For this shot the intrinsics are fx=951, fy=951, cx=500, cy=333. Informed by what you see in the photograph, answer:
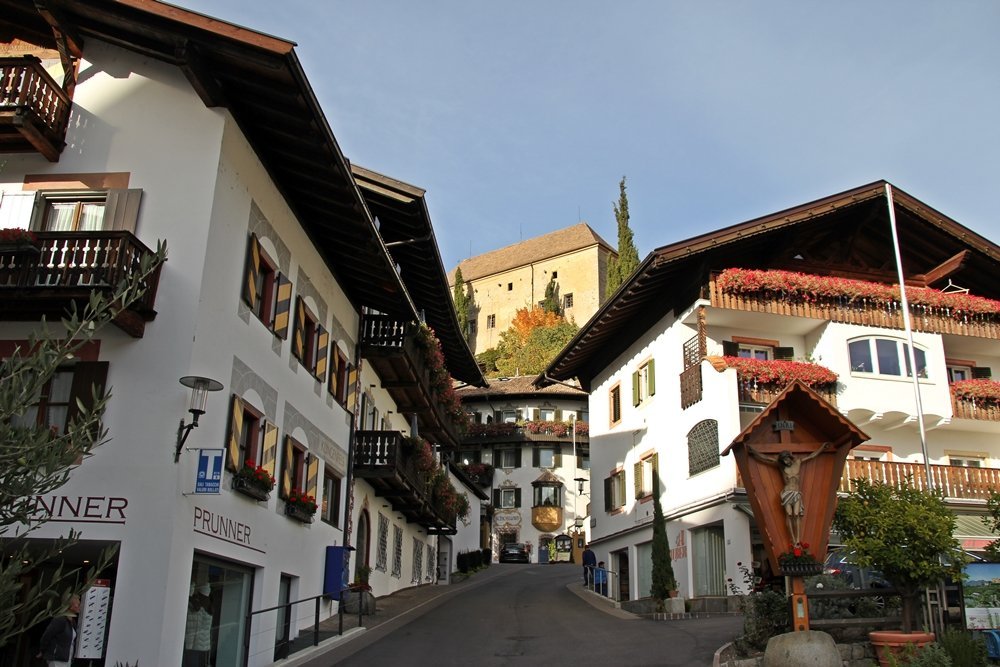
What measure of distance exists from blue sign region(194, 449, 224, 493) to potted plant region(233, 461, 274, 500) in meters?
1.68

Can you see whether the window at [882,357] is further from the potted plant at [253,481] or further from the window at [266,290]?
the potted plant at [253,481]

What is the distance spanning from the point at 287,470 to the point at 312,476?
144 cm

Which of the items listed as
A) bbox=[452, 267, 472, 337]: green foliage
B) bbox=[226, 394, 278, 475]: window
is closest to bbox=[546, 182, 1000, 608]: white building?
bbox=[226, 394, 278, 475]: window

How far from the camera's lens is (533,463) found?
57938 millimetres

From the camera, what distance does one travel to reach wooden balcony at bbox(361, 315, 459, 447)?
23.1 meters

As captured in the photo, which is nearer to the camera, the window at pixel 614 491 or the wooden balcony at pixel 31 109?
the wooden balcony at pixel 31 109

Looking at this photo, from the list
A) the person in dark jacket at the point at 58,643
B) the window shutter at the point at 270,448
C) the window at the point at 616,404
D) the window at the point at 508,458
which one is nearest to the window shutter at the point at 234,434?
the window shutter at the point at 270,448

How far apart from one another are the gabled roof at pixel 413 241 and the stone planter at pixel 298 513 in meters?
6.83

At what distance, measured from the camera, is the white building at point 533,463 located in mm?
57375

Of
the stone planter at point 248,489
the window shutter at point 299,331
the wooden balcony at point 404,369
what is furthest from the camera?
the wooden balcony at point 404,369

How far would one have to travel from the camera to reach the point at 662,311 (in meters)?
28.1

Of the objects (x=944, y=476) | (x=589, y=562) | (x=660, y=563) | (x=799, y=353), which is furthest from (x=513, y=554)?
(x=944, y=476)

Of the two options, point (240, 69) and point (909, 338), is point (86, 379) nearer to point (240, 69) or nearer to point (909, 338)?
point (240, 69)

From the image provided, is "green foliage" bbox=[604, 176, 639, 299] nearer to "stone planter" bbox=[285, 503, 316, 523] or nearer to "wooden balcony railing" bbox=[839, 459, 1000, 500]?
"wooden balcony railing" bbox=[839, 459, 1000, 500]
